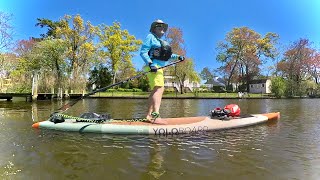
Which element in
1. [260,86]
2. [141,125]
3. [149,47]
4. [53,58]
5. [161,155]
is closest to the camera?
[161,155]

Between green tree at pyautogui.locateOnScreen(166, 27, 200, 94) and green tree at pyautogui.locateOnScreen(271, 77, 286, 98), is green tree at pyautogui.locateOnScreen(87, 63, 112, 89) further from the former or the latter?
green tree at pyautogui.locateOnScreen(271, 77, 286, 98)

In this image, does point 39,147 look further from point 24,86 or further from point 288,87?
point 288,87

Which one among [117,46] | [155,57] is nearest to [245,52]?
[117,46]

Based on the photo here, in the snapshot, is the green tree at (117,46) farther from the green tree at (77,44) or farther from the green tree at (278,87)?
the green tree at (278,87)

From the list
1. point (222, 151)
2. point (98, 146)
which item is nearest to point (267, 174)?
point (222, 151)

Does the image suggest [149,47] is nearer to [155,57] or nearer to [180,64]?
[155,57]

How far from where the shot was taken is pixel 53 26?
6906cm

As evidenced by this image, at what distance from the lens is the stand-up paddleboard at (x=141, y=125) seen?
10258 millimetres

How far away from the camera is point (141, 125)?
34.3ft

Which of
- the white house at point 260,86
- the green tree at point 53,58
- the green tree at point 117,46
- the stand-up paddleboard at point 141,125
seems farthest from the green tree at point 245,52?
the stand-up paddleboard at point 141,125

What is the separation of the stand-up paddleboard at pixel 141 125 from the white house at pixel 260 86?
6793 cm

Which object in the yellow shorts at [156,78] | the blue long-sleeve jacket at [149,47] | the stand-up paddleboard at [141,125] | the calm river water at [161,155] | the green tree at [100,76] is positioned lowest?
the calm river water at [161,155]

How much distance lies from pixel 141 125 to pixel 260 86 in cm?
7342

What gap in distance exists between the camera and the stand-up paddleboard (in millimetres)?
10258
